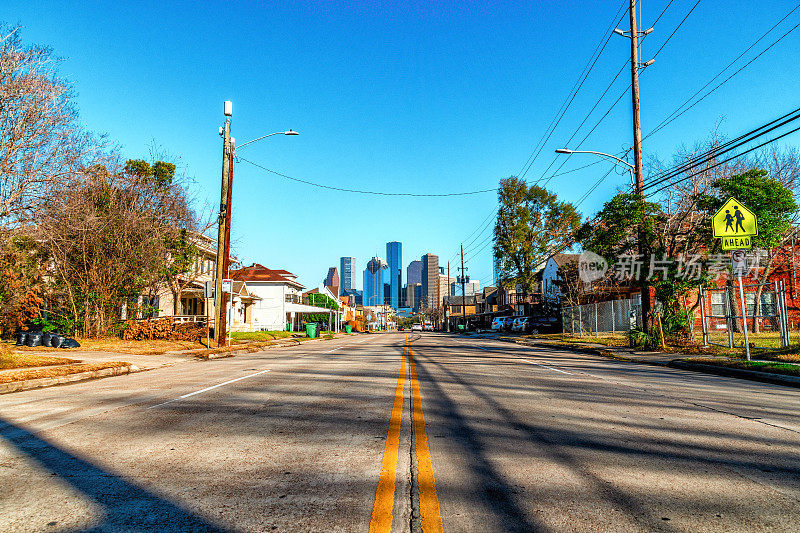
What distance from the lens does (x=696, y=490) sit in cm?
352

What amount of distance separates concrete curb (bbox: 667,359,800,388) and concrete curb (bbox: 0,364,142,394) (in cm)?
1531

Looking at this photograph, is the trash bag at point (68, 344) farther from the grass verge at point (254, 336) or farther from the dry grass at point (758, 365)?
the dry grass at point (758, 365)

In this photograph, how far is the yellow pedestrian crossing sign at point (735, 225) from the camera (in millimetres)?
13477

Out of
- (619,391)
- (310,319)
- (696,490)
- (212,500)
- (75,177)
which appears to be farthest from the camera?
(310,319)

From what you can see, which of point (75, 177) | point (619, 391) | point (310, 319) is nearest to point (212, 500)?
point (619, 391)

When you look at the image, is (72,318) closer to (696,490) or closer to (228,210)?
(228,210)

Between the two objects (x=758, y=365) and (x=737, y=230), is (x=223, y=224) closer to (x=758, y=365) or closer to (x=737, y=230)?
(x=737, y=230)

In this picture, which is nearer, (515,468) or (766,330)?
(515,468)

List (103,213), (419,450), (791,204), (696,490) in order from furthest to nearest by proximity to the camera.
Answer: (103,213) → (791,204) → (419,450) → (696,490)

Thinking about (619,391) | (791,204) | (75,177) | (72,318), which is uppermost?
(75,177)

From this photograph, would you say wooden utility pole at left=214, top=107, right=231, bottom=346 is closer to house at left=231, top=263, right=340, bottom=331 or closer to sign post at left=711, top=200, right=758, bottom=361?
sign post at left=711, top=200, right=758, bottom=361

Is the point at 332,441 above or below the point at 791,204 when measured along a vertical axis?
below

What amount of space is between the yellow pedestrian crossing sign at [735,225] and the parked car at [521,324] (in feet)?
99.0

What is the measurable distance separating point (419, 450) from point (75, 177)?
62.5 feet
